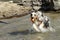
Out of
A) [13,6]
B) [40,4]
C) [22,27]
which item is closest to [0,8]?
[13,6]

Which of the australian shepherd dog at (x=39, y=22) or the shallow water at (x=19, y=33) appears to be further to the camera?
the australian shepherd dog at (x=39, y=22)

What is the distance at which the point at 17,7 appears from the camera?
793 inches

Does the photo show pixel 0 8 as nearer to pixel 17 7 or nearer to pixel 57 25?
pixel 17 7

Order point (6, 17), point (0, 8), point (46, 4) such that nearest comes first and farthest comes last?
point (6, 17) → point (0, 8) → point (46, 4)

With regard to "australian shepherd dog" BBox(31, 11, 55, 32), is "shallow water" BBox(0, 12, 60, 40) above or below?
below

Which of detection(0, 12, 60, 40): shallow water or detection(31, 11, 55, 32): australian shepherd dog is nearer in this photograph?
detection(0, 12, 60, 40): shallow water

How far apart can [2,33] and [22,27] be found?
5.58 ft

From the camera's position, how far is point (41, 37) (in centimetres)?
1172

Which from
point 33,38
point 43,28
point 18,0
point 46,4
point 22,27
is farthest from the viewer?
point 18,0

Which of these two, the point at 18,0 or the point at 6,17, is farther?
the point at 18,0

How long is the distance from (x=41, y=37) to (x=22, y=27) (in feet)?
9.03

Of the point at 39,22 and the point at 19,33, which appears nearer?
the point at 39,22

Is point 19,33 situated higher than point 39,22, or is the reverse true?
point 39,22

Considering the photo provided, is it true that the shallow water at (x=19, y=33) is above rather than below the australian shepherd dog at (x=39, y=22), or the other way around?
below
